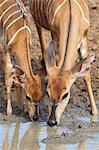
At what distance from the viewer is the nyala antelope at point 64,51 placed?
6871 mm

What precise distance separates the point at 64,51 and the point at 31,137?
1014 mm

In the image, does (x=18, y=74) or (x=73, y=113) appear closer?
(x=18, y=74)

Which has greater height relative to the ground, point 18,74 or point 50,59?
point 50,59

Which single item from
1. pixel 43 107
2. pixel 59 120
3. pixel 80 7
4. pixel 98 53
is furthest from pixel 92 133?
pixel 98 53

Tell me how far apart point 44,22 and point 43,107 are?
3.61 ft

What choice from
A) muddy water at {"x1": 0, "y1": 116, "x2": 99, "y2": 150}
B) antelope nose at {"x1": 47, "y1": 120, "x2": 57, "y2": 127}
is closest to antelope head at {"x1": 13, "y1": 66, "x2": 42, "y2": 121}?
muddy water at {"x1": 0, "y1": 116, "x2": 99, "y2": 150}

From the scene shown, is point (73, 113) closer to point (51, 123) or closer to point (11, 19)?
point (51, 123)

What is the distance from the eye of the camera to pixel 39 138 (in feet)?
22.0

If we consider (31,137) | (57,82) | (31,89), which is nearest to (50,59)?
(57,82)

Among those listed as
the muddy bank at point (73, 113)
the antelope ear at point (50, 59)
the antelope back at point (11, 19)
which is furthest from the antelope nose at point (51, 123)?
the antelope back at point (11, 19)

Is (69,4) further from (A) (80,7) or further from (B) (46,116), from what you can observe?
(B) (46,116)

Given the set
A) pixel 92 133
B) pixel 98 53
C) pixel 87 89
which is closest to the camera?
pixel 92 133

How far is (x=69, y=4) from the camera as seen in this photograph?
295 inches

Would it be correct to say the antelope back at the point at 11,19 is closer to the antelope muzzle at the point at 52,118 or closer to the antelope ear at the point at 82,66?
the antelope ear at the point at 82,66
